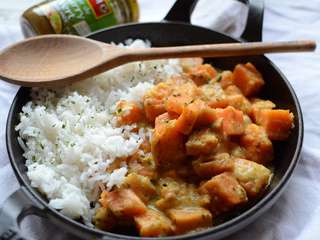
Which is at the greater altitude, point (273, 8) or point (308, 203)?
point (273, 8)

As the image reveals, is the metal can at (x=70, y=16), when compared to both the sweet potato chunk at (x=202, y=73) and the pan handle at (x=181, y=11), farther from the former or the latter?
the sweet potato chunk at (x=202, y=73)

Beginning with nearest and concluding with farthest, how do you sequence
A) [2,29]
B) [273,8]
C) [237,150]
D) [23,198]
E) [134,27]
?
[23,198] < [237,150] < [134,27] < [2,29] < [273,8]

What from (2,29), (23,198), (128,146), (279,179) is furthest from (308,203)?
(2,29)

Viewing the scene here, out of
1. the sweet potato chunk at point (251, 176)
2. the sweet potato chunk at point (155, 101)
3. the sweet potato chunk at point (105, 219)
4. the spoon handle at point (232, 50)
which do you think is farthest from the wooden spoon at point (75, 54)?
the sweet potato chunk at point (105, 219)

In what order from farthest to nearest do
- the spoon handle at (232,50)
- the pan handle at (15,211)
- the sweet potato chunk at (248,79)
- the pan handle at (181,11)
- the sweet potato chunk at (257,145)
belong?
the pan handle at (181,11)
the sweet potato chunk at (248,79)
the spoon handle at (232,50)
the sweet potato chunk at (257,145)
the pan handle at (15,211)

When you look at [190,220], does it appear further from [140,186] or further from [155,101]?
[155,101]

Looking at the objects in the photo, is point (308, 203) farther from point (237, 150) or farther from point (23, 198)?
point (23, 198)
